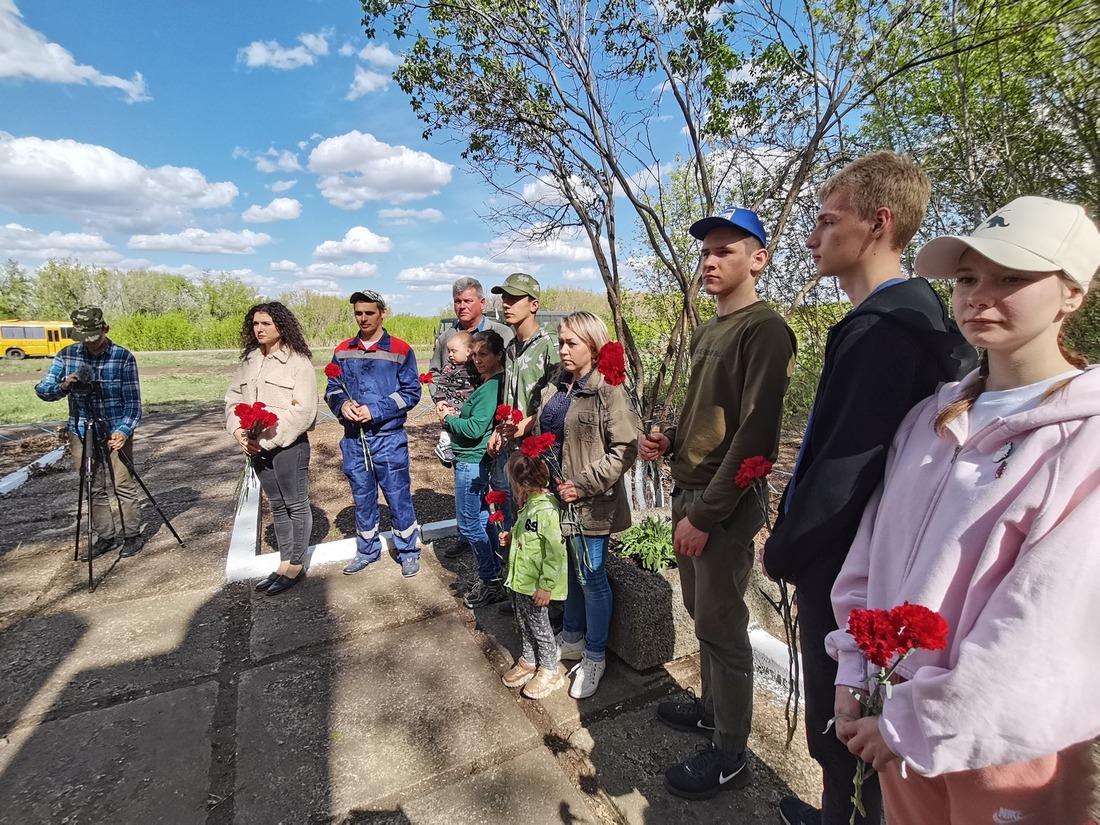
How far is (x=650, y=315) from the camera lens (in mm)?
7785

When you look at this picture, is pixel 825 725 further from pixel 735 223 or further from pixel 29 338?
pixel 29 338

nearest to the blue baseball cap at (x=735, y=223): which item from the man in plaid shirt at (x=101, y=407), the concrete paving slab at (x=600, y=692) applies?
the concrete paving slab at (x=600, y=692)

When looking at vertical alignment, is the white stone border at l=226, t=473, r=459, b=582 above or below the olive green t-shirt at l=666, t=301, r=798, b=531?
below

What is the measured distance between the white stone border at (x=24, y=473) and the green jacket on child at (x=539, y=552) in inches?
265

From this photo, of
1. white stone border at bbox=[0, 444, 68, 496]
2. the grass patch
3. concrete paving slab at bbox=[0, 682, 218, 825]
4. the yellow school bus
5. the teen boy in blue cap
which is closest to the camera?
the teen boy in blue cap

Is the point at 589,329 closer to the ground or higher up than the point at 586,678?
higher up

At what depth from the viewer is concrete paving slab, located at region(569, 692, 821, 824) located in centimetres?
197

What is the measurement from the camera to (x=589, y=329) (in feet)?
8.30

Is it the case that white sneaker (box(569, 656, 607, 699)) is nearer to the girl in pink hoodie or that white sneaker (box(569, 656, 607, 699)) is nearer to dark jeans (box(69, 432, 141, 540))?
the girl in pink hoodie

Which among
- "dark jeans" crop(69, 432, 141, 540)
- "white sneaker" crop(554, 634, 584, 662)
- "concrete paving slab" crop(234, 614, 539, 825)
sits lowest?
"concrete paving slab" crop(234, 614, 539, 825)

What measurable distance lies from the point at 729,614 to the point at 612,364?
1091 mm

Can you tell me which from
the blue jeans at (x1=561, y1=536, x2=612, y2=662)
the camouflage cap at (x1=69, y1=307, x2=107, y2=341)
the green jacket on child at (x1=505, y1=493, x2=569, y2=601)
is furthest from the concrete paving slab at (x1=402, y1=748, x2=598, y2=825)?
the camouflage cap at (x1=69, y1=307, x2=107, y2=341)

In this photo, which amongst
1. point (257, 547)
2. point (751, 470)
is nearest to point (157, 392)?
point (257, 547)

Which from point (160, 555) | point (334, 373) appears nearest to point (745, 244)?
point (334, 373)
